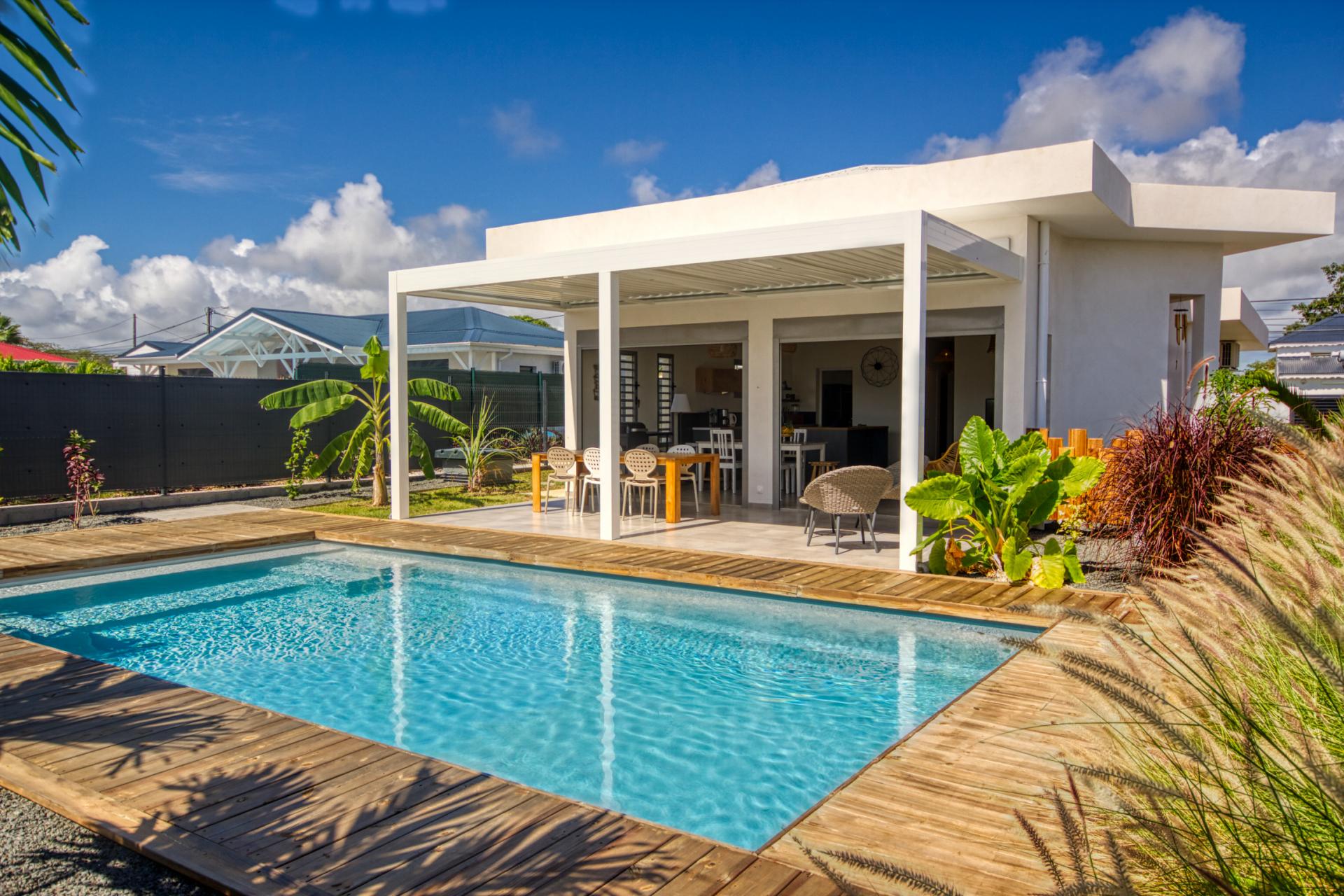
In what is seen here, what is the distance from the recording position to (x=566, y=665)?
20.1 feet

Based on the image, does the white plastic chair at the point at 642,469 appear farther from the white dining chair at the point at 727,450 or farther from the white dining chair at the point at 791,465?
the white dining chair at the point at 791,465

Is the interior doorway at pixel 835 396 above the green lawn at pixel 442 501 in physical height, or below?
above

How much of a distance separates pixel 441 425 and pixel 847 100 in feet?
41.1

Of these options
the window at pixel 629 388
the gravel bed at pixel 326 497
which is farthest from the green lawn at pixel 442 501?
the window at pixel 629 388

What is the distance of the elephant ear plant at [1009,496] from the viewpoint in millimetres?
7289

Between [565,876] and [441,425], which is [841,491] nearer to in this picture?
[565,876]

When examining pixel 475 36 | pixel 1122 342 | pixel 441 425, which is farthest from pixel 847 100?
pixel 441 425

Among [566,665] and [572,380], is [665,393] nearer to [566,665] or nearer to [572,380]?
[572,380]

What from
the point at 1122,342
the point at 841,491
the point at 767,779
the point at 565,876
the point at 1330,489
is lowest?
the point at 767,779

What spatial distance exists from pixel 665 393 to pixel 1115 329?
28.9ft

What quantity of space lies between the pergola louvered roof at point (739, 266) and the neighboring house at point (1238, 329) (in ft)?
27.0

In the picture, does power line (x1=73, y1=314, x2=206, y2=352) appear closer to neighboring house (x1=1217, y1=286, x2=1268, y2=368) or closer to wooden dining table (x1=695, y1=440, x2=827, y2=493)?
wooden dining table (x1=695, y1=440, x2=827, y2=493)

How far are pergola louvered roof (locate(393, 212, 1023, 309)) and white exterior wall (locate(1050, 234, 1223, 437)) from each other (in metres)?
2.39

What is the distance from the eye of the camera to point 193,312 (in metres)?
54.6
